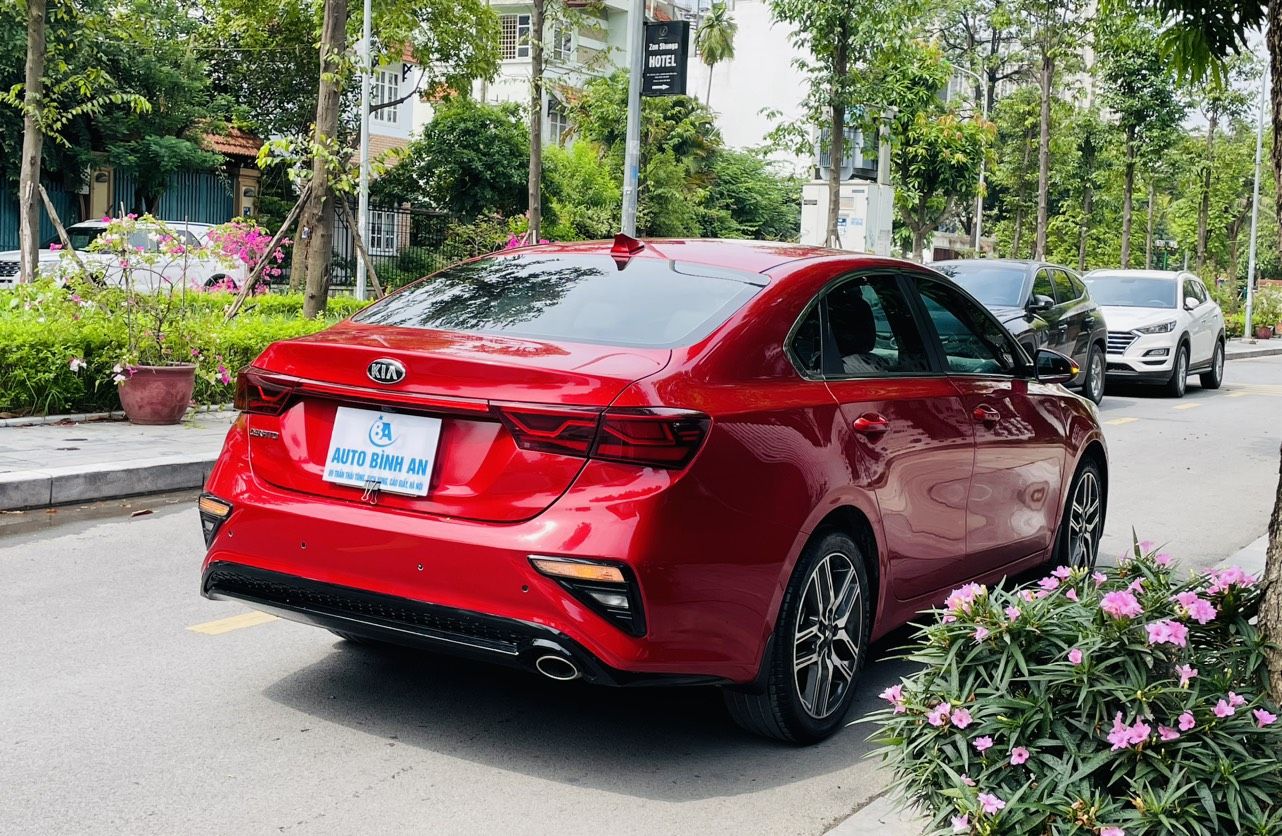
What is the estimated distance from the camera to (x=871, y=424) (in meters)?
4.73

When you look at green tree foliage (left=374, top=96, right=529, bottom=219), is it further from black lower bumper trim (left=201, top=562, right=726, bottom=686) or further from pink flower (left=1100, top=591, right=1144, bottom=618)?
pink flower (left=1100, top=591, right=1144, bottom=618)

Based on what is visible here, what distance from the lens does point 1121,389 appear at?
2081 cm

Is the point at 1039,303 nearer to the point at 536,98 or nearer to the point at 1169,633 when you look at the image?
the point at 1169,633

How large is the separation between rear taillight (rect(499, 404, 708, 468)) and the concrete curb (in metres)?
4.95

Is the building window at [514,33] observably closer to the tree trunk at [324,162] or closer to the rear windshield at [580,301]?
the tree trunk at [324,162]

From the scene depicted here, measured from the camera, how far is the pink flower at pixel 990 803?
124 inches

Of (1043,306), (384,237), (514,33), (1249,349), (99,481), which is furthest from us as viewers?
(514,33)

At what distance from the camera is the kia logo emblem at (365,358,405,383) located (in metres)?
4.13

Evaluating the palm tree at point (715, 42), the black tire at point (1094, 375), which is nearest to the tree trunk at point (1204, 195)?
the palm tree at point (715, 42)

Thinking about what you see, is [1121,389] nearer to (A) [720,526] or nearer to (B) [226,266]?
(B) [226,266]

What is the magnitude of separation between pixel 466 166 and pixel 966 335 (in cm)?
3436

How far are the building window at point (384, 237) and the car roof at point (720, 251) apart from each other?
95.4 feet

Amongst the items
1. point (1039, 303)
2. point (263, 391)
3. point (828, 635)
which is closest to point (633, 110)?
point (1039, 303)

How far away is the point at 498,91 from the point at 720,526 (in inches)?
2385
